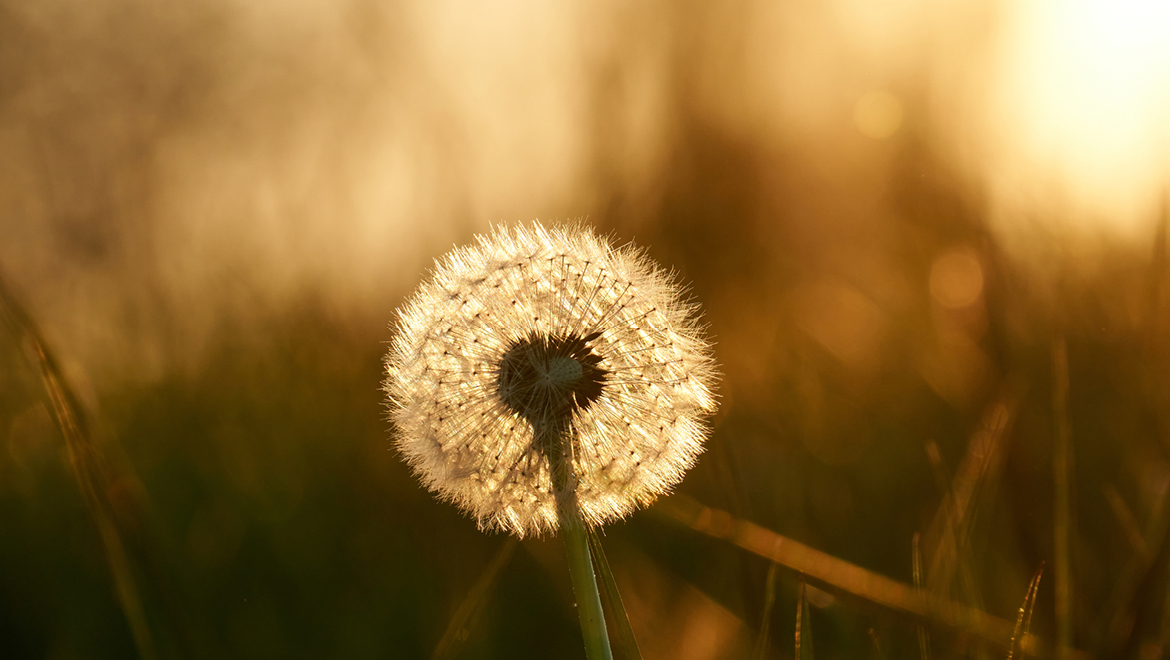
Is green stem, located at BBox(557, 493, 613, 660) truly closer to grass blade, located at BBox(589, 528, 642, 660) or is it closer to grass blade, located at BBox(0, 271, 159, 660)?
grass blade, located at BBox(589, 528, 642, 660)

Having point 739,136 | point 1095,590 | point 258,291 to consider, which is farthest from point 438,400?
point 739,136

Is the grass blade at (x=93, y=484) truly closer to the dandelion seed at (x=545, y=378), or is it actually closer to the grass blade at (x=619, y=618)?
the dandelion seed at (x=545, y=378)

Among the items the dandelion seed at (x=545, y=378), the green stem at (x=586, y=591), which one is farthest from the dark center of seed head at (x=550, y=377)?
the green stem at (x=586, y=591)

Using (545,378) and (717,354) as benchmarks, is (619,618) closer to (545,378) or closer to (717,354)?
(545,378)

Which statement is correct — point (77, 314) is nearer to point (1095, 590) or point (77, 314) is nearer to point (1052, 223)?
point (1095, 590)

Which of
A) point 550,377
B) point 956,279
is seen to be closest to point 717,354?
point 956,279

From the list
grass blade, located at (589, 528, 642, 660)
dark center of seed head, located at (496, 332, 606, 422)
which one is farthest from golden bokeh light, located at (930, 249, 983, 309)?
grass blade, located at (589, 528, 642, 660)
